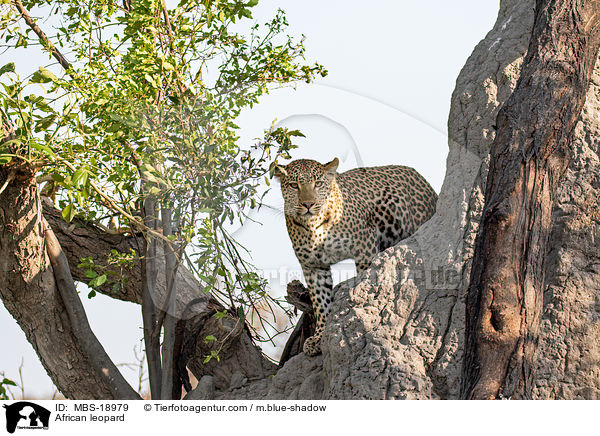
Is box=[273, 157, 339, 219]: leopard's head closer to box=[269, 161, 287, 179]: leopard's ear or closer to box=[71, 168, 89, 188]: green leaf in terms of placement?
box=[269, 161, 287, 179]: leopard's ear

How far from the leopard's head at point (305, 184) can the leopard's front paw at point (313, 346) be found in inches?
34.7

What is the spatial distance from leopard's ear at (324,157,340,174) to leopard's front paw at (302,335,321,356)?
3.84 feet

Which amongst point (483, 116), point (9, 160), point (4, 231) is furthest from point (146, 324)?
point (483, 116)

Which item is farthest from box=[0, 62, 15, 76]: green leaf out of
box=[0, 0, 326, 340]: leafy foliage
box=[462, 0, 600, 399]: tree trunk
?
box=[462, 0, 600, 399]: tree trunk

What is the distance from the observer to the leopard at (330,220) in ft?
18.3

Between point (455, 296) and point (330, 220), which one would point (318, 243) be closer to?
point (330, 220)

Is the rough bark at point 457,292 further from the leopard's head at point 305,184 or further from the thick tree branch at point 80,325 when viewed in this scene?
the thick tree branch at point 80,325

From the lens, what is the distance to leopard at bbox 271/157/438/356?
5.57 meters

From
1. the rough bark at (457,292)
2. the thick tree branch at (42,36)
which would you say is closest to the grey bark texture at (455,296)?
the rough bark at (457,292)

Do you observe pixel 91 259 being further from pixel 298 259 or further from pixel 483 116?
pixel 483 116

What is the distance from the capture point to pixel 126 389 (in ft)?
21.6

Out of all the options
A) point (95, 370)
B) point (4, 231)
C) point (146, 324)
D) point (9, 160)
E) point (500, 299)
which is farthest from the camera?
point (146, 324)

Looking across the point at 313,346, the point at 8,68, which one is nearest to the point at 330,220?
the point at 313,346
